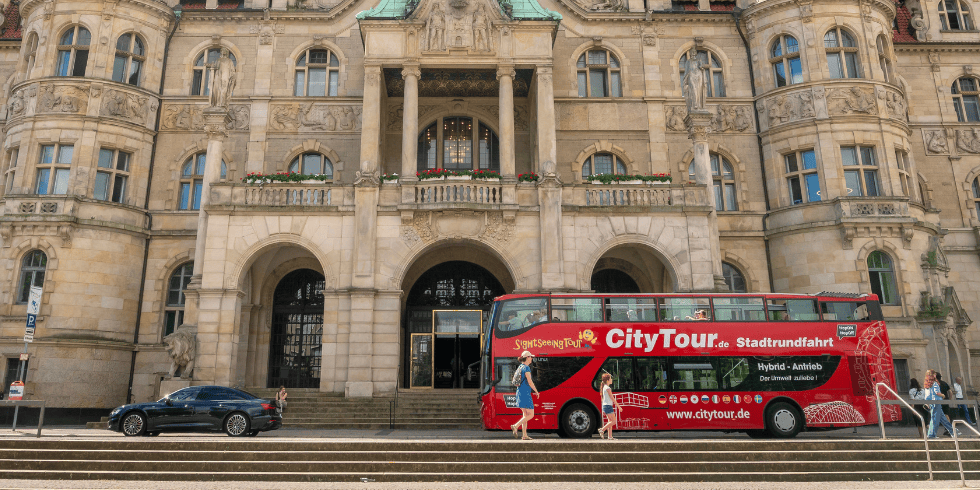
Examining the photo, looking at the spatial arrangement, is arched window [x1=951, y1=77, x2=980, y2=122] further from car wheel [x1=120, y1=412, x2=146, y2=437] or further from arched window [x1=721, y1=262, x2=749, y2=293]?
car wheel [x1=120, y1=412, x2=146, y2=437]

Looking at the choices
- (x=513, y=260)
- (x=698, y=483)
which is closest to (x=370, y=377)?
(x=513, y=260)

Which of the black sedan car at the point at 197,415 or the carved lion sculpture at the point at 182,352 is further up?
the carved lion sculpture at the point at 182,352

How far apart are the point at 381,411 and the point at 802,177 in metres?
19.9

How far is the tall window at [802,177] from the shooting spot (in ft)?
90.5

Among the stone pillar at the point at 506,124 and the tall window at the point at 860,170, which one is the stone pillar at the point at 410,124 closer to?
the stone pillar at the point at 506,124

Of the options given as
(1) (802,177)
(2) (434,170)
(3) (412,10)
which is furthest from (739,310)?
(3) (412,10)

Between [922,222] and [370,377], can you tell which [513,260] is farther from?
[922,222]

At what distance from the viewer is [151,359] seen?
26.4m

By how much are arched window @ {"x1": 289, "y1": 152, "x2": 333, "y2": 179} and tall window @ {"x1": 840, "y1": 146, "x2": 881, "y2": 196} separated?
22.0 meters

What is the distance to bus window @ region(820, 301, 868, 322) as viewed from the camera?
1689cm

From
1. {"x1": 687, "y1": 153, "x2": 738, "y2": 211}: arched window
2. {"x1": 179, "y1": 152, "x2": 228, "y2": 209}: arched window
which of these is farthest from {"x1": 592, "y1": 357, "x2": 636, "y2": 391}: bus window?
{"x1": 179, "y1": 152, "x2": 228, "y2": 209}: arched window

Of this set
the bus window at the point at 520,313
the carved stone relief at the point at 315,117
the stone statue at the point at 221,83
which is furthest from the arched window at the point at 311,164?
the bus window at the point at 520,313

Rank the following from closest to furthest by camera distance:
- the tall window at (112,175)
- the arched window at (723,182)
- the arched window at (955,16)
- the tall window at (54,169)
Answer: the tall window at (54,169) < the tall window at (112,175) < the arched window at (723,182) < the arched window at (955,16)

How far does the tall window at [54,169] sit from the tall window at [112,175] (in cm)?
110
